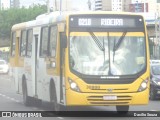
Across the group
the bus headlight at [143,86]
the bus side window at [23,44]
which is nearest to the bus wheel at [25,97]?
the bus side window at [23,44]

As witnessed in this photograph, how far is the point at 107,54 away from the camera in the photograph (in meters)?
16.5

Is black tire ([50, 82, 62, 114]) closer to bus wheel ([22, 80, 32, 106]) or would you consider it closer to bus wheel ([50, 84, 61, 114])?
bus wheel ([50, 84, 61, 114])

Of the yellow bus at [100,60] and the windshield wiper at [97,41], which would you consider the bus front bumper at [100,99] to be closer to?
the yellow bus at [100,60]

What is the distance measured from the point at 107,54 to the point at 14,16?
8142cm

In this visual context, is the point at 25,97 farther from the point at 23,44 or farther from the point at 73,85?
the point at 73,85

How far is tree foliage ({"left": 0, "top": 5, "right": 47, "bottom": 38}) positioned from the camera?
96812 mm

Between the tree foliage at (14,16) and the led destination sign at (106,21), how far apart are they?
79.7 metres

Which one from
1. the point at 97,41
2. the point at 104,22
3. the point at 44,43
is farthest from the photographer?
the point at 44,43

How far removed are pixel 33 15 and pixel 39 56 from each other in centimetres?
7733

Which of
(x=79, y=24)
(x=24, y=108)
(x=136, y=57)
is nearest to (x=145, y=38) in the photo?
(x=136, y=57)

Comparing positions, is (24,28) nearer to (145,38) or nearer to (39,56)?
(39,56)

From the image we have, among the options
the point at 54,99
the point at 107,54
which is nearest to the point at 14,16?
the point at 54,99

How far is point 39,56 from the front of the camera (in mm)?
19734

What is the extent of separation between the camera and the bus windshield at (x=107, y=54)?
53.6 feet
